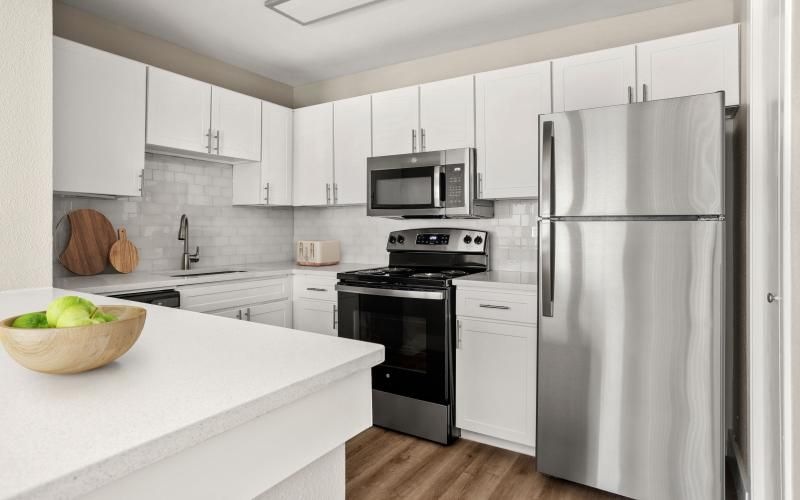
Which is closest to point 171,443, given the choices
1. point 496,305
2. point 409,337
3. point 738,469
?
point 496,305

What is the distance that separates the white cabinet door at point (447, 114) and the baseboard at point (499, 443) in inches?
67.8

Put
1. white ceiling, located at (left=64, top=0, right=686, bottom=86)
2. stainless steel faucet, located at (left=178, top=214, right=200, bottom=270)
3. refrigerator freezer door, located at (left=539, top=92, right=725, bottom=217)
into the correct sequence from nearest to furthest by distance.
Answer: refrigerator freezer door, located at (left=539, top=92, right=725, bottom=217) → white ceiling, located at (left=64, top=0, right=686, bottom=86) → stainless steel faucet, located at (left=178, top=214, right=200, bottom=270)

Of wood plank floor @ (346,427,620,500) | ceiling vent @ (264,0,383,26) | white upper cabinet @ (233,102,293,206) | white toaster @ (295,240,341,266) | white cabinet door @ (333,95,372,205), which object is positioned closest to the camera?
wood plank floor @ (346,427,620,500)

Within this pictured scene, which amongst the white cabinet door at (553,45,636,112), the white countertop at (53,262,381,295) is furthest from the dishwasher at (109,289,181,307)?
the white cabinet door at (553,45,636,112)

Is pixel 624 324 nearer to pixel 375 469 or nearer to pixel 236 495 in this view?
pixel 375 469

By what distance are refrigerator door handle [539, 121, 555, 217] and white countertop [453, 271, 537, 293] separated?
0.46 m

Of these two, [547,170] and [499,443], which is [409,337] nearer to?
→ [499,443]

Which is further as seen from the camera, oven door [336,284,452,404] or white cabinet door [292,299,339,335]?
white cabinet door [292,299,339,335]

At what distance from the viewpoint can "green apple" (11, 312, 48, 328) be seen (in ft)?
2.85

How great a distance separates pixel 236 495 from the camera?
0.79 metres

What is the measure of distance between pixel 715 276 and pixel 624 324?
0.39 metres

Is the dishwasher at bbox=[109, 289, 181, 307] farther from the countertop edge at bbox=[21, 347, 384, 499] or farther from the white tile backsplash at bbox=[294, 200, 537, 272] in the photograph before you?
the countertop edge at bbox=[21, 347, 384, 499]

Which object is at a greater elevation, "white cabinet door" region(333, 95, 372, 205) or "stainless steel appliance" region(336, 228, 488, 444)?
"white cabinet door" region(333, 95, 372, 205)

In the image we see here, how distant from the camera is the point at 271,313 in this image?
3396mm
